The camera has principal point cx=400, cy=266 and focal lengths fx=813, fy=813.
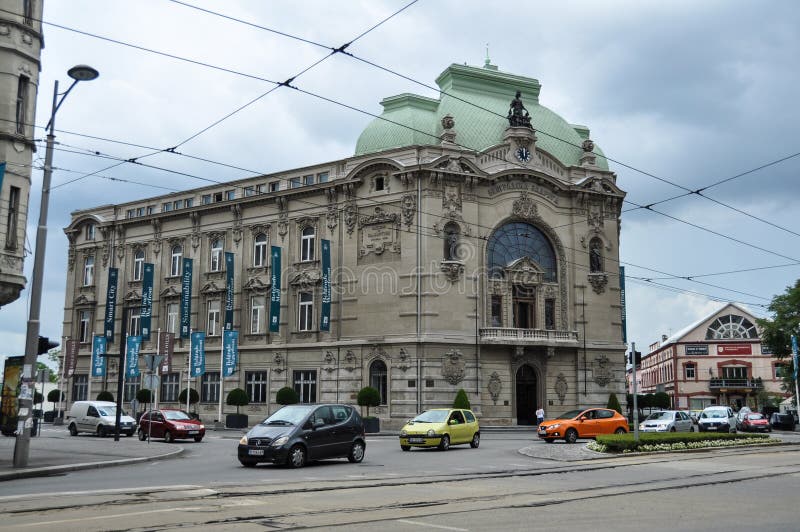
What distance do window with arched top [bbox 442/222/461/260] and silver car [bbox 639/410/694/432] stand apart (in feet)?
48.7

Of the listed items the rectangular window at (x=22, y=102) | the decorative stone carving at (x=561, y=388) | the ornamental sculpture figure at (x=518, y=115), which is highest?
the ornamental sculpture figure at (x=518, y=115)

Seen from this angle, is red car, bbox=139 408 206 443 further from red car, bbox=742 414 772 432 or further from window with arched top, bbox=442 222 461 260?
red car, bbox=742 414 772 432

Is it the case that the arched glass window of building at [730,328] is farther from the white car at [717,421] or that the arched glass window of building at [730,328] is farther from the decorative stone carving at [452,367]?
the decorative stone carving at [452,367]

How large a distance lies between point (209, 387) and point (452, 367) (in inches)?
753

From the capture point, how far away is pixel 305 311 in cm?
5369

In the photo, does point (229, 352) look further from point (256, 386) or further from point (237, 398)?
point (256, 386)

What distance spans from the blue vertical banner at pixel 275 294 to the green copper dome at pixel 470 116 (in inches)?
351

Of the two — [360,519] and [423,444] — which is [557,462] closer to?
[423,444]

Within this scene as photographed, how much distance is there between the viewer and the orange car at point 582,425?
33875 mm

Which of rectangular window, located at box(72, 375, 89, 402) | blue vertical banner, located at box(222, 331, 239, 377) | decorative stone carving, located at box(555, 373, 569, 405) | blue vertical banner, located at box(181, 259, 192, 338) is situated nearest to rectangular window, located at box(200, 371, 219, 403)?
blue vertical banner, located at box(181, 259, 192, 338)

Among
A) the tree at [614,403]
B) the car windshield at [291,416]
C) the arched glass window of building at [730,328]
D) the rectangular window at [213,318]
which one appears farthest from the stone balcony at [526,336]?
the arched glass window of building at [730,328]

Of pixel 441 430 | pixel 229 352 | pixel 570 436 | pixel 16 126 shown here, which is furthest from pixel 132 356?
pixel 16 126

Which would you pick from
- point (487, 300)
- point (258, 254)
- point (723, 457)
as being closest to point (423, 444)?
point (723, 457)

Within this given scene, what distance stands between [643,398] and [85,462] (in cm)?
4833
